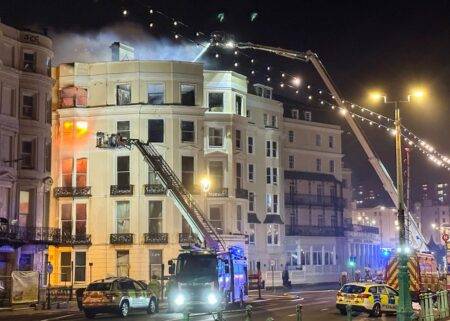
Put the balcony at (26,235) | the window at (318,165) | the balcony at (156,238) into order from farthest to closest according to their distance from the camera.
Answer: the window at (318,165), the balcony at (156,238), the balcony at (26,235)

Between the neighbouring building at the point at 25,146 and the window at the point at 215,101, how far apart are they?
14.2 meters

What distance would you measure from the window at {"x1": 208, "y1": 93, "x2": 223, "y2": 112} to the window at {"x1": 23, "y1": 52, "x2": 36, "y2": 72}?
1554 cm

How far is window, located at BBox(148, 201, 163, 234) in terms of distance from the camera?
167 ft

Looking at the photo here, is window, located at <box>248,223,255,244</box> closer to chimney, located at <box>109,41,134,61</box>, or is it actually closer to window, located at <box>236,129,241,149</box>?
window, located at <box>236,129,241,149</box>

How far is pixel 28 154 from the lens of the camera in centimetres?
4497

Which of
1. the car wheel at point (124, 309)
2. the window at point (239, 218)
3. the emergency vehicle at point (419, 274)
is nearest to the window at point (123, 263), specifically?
the window at point (239, 218)

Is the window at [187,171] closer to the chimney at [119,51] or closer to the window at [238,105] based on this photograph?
the window at [238,105]

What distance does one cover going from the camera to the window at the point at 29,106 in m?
44.8

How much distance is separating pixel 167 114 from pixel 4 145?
13.2 metres

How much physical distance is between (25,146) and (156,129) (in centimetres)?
1062

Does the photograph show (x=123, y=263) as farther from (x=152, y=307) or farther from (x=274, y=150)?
(x=274, y=150)

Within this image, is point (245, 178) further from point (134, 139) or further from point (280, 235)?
point (134, 139)

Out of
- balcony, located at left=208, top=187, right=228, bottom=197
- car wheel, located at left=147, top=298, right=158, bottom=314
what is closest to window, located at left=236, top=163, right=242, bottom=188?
balcony, located at left=208, top=187, right=228, bottom=197

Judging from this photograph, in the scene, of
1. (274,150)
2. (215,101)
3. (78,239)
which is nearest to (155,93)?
(215,101)
